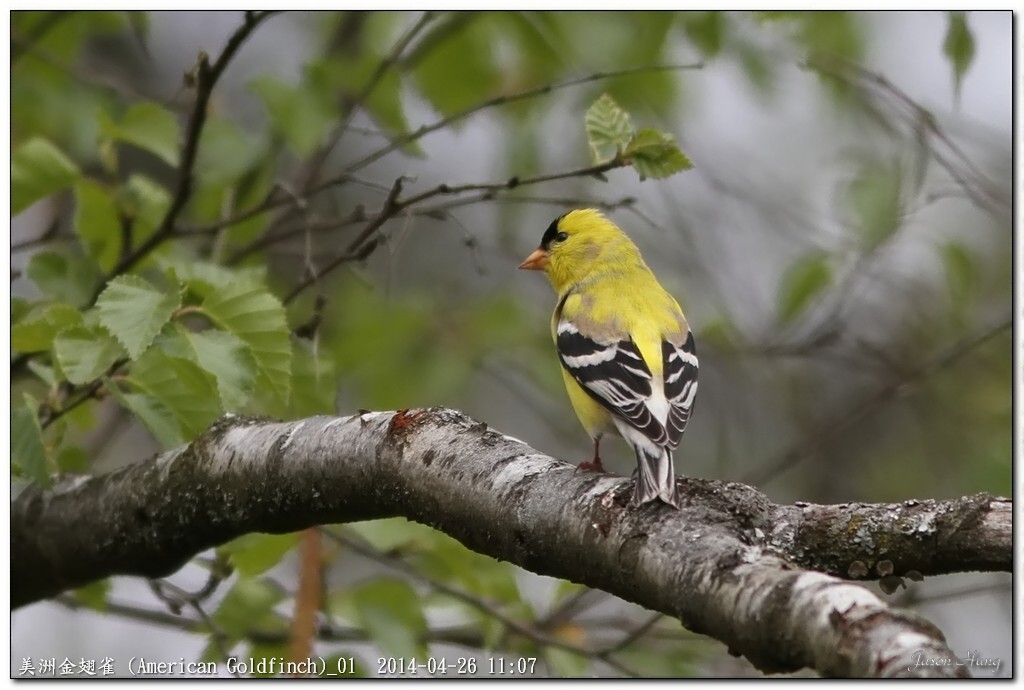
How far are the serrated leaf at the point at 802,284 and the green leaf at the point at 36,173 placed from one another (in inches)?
80.9

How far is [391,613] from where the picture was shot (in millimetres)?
2633

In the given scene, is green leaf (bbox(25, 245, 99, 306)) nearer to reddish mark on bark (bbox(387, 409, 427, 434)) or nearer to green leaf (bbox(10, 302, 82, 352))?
green leaf (bbox(10, 302, 82, 352))

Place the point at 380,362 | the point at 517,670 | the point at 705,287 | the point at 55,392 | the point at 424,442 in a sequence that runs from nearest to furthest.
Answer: the point at 424,442 → the point at 55,392 → the point at 517,670 → the point at 380,362 → the point at 705,287

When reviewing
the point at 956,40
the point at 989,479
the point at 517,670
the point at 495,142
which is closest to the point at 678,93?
the point at 495,142

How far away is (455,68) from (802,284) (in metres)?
1.26

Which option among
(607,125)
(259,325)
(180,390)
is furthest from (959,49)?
(180,390)

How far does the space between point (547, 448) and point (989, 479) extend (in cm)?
337

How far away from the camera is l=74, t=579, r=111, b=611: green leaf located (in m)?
2.61

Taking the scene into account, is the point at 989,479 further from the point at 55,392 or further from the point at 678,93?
→ the point at 55,392

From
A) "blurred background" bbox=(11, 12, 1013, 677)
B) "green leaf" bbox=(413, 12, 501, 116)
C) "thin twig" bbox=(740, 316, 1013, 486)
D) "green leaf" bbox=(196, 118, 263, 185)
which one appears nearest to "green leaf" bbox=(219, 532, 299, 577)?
"blurred background" bbox=(11, 12, 1013, 677)

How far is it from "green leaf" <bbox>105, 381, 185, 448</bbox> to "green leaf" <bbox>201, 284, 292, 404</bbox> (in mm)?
231

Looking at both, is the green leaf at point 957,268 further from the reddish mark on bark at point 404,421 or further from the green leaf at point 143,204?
the green leaf at point 143,204

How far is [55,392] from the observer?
2.25 meters

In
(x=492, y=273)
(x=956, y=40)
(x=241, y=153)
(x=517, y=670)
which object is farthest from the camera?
(x=492, y=273)
